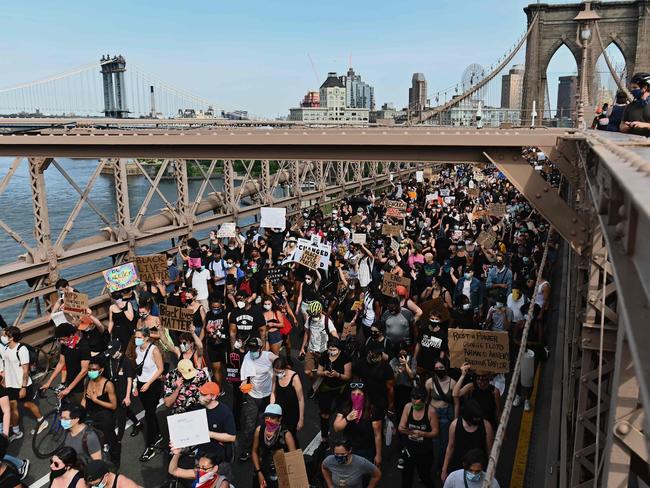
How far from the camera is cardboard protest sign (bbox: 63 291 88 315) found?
8.46 metres

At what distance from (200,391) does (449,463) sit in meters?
2.23

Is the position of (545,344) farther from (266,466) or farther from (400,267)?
(266,466)

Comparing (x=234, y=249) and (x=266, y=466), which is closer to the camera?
(x=266, y=466)

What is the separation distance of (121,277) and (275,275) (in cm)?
248

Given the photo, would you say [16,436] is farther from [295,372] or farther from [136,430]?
[295,372]

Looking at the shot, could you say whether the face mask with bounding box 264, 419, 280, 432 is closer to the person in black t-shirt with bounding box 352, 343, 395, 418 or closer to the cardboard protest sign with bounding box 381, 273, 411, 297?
the person in black t-shirt with bounding box 352, 343, 395, 418

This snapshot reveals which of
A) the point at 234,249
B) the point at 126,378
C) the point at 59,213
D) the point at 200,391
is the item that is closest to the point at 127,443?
the point at 126,378

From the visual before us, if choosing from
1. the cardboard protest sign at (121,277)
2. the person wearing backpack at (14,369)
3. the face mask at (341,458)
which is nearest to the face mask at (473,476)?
the face mask at (341,458)

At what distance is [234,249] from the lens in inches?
472

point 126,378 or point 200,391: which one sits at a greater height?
point 200,391

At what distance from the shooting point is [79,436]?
515cm

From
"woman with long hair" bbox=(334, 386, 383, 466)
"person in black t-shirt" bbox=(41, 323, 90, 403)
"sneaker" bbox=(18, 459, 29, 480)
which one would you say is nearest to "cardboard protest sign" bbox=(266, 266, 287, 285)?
"person in black t-shirt" bbox=(41, 323, 90, 403)

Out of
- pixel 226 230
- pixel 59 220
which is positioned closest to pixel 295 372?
pixel 226 230

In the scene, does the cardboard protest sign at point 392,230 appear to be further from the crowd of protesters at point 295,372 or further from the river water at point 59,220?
the river water at point 59,220
